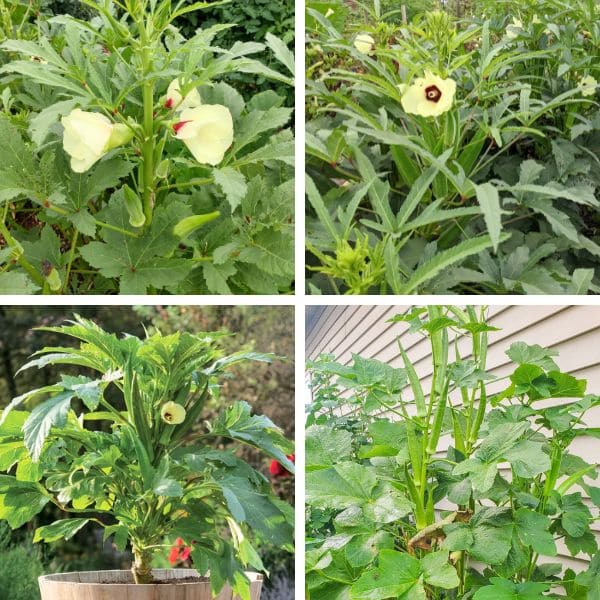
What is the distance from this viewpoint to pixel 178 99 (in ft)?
2.53

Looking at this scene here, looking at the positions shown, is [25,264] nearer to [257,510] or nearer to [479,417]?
[257,510]

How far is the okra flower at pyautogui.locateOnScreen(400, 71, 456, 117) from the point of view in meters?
0.89

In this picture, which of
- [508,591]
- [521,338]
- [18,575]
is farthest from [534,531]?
[18,575]

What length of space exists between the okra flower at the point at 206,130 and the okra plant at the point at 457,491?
32 cm

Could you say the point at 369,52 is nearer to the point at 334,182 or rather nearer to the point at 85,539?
the point at 334,182

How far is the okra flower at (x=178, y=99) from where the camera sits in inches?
30.0

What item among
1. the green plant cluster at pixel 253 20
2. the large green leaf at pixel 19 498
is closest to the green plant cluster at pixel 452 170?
the large green leaf at pixel 19 498

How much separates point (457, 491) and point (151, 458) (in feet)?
1.24

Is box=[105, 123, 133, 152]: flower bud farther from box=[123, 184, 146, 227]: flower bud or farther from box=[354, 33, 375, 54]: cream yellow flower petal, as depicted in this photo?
box=[354, 33, 375, 54]: cream yellow flower petal

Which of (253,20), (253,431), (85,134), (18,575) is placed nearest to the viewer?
(85,134)

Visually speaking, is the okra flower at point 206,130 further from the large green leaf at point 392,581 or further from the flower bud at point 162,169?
the large green leaf at point 392,581

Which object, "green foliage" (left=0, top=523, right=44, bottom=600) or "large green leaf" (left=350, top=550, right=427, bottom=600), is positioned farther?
"green foliage" (left=0, top=523, right=44, bottom=600)

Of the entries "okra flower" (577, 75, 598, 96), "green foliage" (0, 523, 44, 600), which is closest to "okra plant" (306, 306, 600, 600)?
"okra flower" (577, 75, 598, 96)

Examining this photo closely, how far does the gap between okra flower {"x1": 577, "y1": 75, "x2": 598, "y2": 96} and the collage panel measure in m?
0.49
